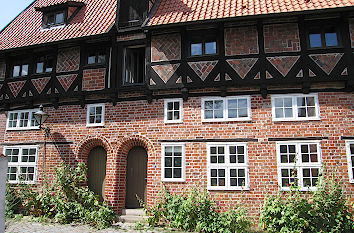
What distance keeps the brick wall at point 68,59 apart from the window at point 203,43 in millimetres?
4625

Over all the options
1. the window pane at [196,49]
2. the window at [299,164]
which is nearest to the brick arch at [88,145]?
the window pane at [196,49]

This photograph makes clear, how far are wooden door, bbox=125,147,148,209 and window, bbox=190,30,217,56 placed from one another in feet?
13.2

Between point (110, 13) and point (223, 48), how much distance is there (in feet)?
17.6

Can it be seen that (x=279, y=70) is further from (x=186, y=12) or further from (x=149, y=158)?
(x=149, y=158)

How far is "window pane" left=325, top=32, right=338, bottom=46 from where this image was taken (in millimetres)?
8773

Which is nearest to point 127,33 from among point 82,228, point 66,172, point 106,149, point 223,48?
point 223,48

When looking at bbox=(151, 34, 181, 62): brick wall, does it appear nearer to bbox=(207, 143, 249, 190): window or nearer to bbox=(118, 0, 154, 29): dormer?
bbox=(118, 0, 154, 29): dormer

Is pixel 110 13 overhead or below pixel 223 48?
overhead

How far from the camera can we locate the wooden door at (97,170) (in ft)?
33.1

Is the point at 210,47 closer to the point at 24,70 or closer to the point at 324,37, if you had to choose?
the point at 324,37

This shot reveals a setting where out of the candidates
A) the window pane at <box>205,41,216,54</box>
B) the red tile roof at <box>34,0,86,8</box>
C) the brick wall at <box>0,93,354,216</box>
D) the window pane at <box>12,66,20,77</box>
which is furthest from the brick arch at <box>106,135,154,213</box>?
the red tile roof at <box>34,0,86,8</box>

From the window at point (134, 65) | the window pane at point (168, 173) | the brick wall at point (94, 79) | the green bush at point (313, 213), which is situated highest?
the window at point (134, 65)

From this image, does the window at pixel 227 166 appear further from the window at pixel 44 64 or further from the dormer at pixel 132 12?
the window at pixel 44 64

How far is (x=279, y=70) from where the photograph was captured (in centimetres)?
880
